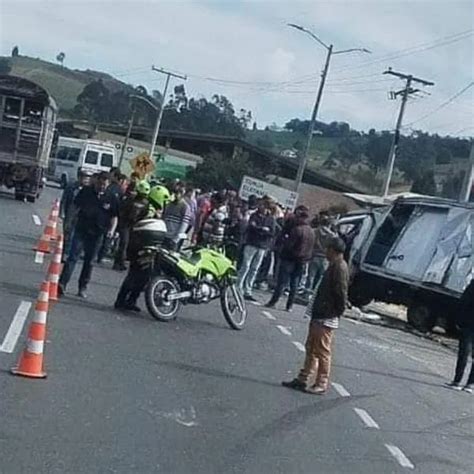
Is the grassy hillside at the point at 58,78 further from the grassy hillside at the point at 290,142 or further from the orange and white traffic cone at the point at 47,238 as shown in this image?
the orange and white traffic cone at the point at 47,238

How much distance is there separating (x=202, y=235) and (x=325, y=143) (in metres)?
96.7

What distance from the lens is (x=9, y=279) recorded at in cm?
1950

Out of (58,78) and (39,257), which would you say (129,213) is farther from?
(58,78)

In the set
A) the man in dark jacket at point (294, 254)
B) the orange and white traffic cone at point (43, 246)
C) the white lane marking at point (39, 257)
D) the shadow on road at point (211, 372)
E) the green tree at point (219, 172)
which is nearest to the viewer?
the shadow on road at point (211, 372)

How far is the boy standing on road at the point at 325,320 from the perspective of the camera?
45.5 feet

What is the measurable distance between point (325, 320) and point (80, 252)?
5.50 metres

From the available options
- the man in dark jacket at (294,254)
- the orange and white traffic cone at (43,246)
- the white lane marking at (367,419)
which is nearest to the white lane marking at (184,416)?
the white lane marking at (367,419)

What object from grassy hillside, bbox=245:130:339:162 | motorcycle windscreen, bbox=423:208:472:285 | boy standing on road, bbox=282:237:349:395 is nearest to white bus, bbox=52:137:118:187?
motorcycle windscreen, bbox=423:208:472:285

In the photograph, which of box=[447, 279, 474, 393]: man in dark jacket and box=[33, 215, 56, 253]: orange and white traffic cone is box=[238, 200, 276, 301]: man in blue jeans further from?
box=[447, 279, 474, 393]: man in dark jacket

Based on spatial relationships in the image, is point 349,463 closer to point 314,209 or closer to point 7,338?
point 7,338

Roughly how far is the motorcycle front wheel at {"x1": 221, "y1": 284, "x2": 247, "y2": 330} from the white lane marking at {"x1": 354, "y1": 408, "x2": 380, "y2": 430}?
5121 mm

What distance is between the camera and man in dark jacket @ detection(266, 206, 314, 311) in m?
22.4

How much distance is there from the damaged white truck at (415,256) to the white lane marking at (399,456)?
1511 centimetres

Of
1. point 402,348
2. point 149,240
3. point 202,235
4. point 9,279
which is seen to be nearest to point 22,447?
point 149,240
